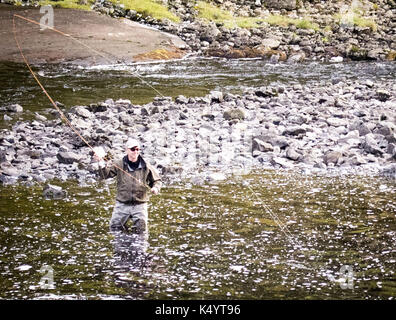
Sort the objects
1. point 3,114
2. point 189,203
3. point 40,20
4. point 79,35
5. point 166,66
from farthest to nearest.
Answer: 1. point 40,20
2. point 79,35
3. point 166,66
4. point 3,114
5. point 189,203

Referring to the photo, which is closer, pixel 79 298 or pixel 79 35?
pixel 79 298

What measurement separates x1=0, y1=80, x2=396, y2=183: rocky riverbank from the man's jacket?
2999mm

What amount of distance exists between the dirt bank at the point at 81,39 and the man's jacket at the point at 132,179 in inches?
818

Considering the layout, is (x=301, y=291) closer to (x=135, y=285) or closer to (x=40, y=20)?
(x=135, y=285)

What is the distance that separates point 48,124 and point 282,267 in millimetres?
10344

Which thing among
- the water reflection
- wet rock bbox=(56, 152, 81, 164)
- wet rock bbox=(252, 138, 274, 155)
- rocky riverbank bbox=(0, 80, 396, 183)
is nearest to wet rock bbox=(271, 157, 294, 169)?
rocky riverbank bbox=(0, 80, 396, 183)

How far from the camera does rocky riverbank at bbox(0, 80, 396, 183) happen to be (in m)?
12.4

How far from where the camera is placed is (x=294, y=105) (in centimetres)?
1778

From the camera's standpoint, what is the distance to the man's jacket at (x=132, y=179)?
852 cm

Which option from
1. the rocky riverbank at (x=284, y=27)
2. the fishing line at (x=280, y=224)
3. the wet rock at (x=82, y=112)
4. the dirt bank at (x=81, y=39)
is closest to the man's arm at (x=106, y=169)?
the fishing line at (x=280, y=224)

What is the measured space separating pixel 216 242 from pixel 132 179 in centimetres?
147

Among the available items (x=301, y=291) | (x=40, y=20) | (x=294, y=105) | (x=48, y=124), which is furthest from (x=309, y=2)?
(x=301, y=291)

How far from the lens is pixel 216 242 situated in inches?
326

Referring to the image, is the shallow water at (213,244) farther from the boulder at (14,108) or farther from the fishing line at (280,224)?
the boulder at (14,108)
